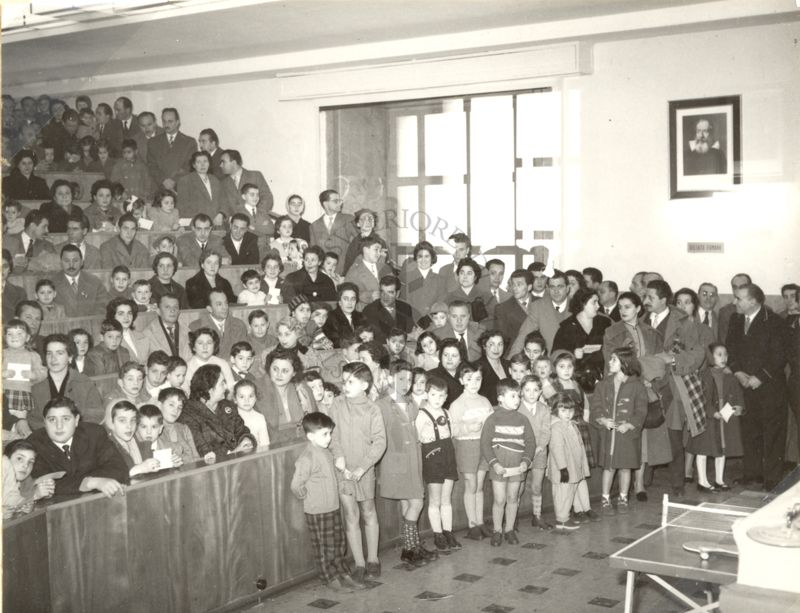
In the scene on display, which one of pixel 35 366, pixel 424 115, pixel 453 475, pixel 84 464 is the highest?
pixel 424 115

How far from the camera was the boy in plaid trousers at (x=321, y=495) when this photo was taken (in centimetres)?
476

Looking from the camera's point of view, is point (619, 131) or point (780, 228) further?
point (619, 131)

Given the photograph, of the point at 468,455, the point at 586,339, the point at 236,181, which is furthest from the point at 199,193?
the point at 468,455

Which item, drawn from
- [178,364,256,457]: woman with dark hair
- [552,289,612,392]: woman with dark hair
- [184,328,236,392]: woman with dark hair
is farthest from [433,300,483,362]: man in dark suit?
[178,364,256,457]: woman with dark hair

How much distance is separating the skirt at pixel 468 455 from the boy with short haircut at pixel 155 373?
177 centimetres

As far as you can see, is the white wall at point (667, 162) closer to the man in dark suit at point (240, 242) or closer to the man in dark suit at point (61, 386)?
the man in dark suit at point (240, 242)

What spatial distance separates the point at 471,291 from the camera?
24.1 feet

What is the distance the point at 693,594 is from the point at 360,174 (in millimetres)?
6098

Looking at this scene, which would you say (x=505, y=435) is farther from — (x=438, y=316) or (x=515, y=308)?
(x=515, y=308)

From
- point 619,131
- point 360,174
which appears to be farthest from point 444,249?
point 619,131

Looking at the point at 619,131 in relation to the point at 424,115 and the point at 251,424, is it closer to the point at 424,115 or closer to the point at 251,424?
the point at 424,115

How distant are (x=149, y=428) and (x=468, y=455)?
201 centimetres

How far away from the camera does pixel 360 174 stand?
32.1 feet

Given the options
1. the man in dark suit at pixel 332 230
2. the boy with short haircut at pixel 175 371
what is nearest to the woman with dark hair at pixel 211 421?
the boy with short haircut at pixel 175 371
